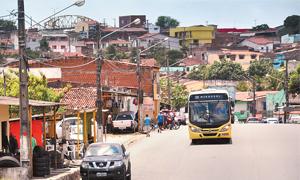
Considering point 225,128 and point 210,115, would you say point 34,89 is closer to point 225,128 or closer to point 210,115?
point 210,115

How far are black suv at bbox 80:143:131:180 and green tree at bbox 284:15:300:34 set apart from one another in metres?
159

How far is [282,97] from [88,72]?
3706 centimetres

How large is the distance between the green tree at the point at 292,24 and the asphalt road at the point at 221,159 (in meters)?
139

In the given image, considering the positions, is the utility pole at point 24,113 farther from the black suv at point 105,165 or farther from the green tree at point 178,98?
the green tree at point 178,98

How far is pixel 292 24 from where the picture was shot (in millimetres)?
185875

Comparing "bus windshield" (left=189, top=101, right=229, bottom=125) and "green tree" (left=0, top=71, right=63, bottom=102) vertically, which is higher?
"green tree" (left=0, top=71, right=63, bottom=102)

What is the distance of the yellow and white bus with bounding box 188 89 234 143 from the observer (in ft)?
130

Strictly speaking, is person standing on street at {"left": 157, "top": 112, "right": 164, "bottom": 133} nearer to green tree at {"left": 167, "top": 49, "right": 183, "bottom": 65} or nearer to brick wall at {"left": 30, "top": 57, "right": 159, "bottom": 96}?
brick wall at {"left": 30, "top": 57, "right": 159, "bottom": 96}

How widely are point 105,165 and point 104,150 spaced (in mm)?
895

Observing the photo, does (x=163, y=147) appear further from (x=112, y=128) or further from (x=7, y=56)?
(x=7, y=56)

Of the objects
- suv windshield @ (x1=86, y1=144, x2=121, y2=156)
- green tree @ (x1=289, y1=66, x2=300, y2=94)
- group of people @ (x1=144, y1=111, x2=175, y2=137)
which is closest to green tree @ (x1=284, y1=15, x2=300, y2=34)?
green tree @ (x1=289, y1=66, x2=300, y2=94)

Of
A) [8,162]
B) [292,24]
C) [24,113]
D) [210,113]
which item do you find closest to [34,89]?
[210,113]

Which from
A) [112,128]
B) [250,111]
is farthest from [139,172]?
[250,111]

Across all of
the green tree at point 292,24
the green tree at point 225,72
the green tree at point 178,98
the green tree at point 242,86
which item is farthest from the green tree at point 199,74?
the green tree at point 292,24
